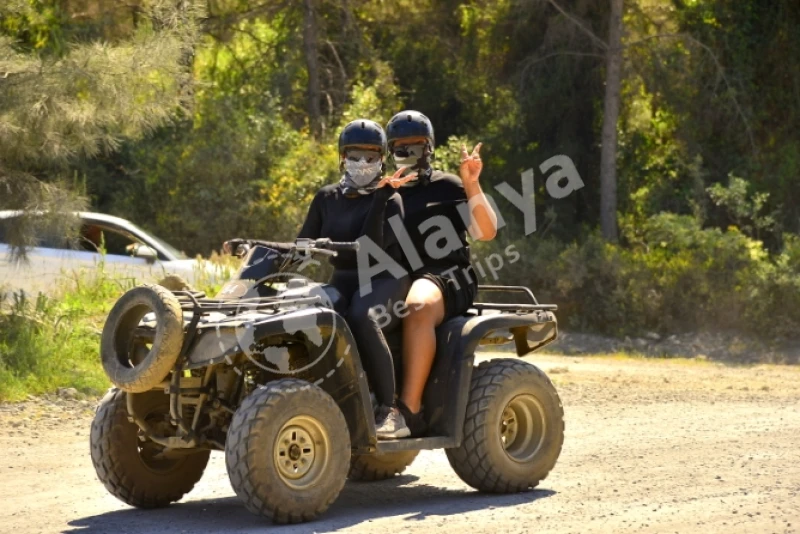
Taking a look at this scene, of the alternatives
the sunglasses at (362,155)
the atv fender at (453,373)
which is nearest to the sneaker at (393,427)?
the atv fender at (453,373)

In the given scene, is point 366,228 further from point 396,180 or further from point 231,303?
point 231,303

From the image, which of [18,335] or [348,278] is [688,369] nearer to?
[18,335]

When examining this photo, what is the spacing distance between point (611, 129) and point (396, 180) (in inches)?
669

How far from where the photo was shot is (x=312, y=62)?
28.1 meters

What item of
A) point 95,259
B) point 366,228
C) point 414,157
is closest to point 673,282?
point 95,259

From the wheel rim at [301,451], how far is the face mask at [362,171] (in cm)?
173

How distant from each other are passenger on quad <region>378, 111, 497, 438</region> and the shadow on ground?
524 mm

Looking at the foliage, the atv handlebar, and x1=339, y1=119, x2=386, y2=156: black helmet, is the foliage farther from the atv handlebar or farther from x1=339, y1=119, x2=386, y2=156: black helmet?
the atv handlebar

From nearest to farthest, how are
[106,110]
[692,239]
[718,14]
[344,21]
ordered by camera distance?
[106,110]
[692,239]
[718,14]
[344,21]

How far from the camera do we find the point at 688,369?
61.1 feet

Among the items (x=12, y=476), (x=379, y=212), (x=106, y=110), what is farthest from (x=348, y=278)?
(x=106, y=110)

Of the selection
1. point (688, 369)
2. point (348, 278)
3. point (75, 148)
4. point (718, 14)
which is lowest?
point (688, 369)

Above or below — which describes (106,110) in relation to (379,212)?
above

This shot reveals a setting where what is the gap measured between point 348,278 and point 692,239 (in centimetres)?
1615
